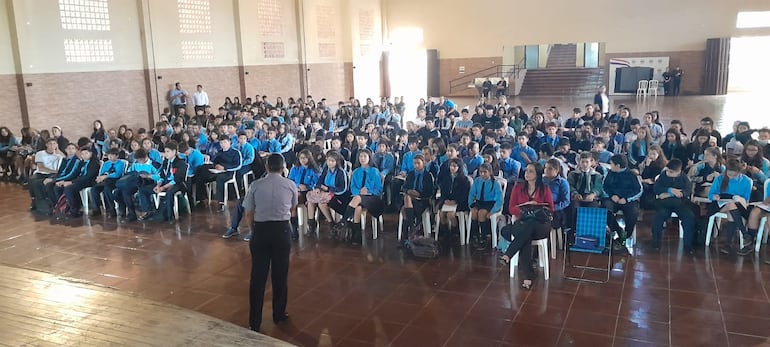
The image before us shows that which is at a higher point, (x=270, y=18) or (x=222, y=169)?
(x=270, y=18)

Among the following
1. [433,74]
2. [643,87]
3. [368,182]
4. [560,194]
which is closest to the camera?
[560,194]

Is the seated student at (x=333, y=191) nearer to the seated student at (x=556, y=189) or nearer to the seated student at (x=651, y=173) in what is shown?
the seated student at (x=556, y=189)

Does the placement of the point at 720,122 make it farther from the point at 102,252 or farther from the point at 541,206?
the point at 102,252

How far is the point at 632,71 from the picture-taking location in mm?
26047

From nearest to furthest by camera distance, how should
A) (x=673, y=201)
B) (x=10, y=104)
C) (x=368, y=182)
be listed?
(x=673, y=201) → (x=368, y=182) → (x=10, y=104)

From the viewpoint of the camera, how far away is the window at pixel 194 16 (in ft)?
57.6

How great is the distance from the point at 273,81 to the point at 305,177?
14.5 metres

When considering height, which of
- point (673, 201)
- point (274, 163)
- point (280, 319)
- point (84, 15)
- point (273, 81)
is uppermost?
point (84, 15)

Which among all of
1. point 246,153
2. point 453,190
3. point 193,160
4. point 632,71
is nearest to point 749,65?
point 632,71

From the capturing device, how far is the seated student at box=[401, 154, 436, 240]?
7.25m

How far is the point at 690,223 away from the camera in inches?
262

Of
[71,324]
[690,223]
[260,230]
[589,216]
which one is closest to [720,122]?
[690,223]

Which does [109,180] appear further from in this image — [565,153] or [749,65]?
[749,65]

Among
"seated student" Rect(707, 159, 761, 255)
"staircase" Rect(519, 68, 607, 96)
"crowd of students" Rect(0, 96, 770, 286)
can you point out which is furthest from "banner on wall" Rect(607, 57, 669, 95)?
"seated student" Rect(707, 159, 761, 255)
